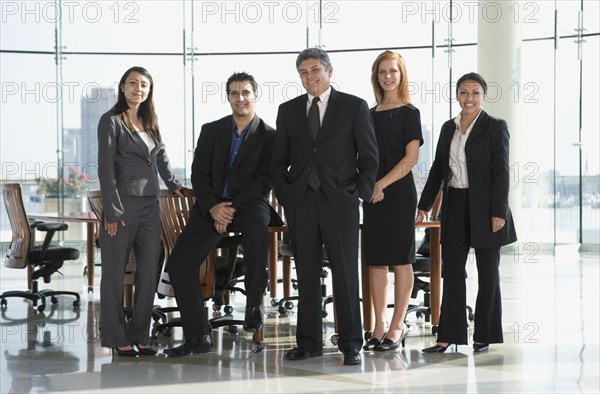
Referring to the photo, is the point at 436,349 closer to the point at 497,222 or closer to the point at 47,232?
the point at 497,222

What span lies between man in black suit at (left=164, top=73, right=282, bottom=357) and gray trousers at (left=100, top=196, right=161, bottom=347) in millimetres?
147

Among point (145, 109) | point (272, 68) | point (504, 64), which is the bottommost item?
point (145, 109)

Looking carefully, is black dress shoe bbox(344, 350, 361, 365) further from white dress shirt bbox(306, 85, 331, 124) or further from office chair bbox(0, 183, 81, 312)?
office chair bbox(0, 183, 81, 312)

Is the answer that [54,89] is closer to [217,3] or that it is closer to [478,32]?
[217,3]

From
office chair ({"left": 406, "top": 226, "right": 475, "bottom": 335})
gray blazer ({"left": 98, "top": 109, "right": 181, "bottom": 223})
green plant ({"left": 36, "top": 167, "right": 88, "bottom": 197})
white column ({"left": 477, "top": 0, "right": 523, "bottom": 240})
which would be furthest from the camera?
green plant ({"left": 36, "top": 167, "right": 88, "bottom": 197})

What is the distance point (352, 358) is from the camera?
4312 mm

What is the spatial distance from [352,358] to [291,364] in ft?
1.03

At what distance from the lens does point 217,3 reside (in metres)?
11.6

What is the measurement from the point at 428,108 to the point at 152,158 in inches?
268

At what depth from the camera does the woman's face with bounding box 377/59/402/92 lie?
14.9 ft

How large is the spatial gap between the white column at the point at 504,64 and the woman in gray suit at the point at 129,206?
6.36m

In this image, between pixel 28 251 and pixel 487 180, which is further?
pixel 28 251

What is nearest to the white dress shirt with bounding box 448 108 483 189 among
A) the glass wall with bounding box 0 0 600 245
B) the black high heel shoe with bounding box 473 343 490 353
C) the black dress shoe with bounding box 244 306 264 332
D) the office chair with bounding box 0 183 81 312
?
the black high heel shoe with bounding box 473 343 490 353

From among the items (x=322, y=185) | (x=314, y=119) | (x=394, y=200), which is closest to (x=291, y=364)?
(x=322, y=185)
